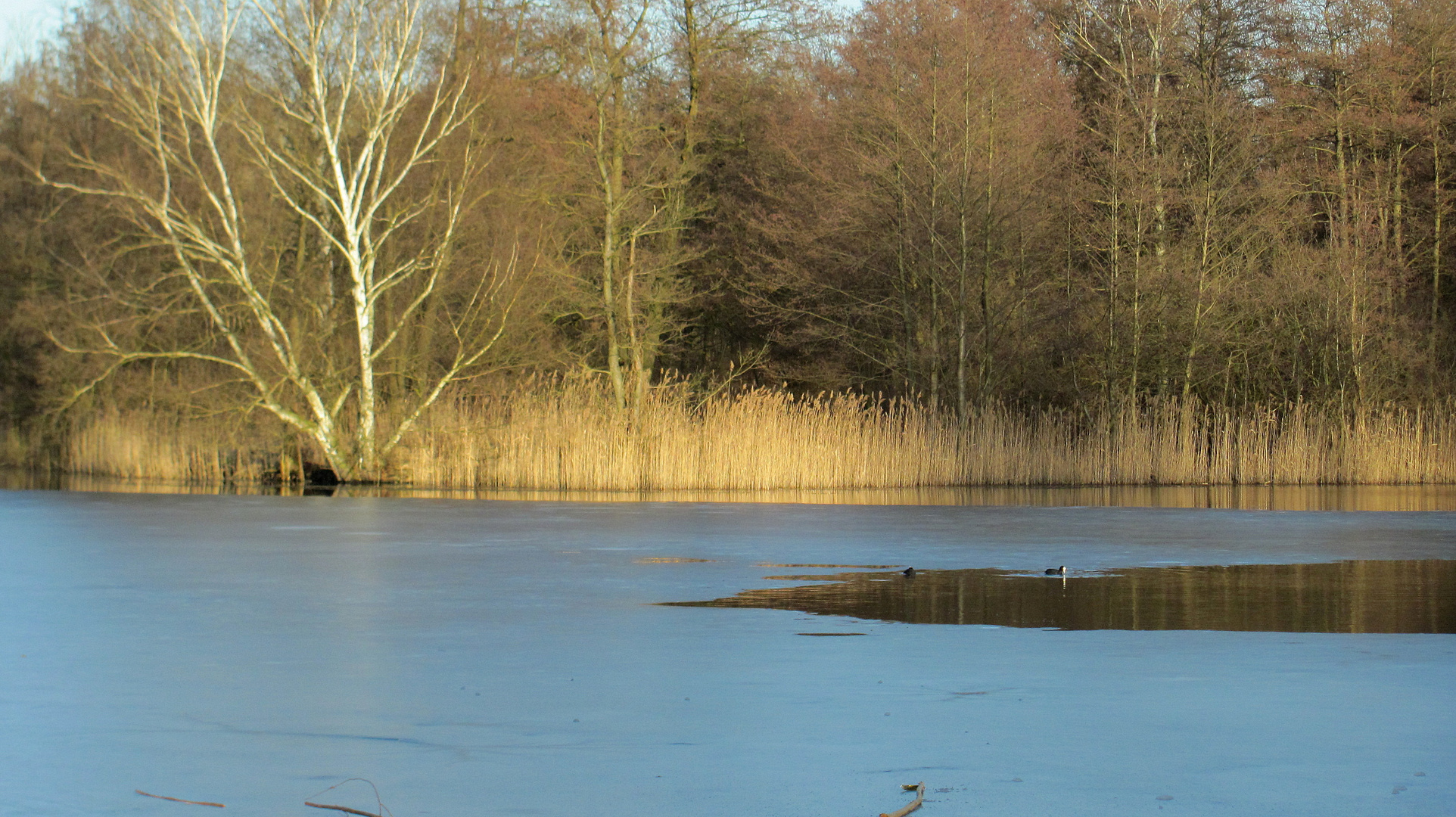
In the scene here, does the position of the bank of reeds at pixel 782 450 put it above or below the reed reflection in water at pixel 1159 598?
above

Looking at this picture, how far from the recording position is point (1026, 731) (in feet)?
13.2

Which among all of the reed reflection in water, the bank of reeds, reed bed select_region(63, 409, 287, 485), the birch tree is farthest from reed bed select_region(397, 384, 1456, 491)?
the reed reflection in water

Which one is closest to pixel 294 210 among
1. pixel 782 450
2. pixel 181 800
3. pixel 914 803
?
pixel 782 450

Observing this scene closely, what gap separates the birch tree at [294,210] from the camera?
58.5 ft

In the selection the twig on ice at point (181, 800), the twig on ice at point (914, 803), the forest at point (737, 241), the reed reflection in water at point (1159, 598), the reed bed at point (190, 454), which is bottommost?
the twig on ice at point (181, 800)

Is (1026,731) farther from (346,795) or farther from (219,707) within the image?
(219,707)

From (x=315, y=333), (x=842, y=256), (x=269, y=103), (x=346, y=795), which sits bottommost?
(x=346, y=795)

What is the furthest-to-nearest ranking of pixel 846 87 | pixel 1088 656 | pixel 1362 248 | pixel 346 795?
pixel 846 87, pixel 1362 248, pixel 1088 656, pixel 346 795

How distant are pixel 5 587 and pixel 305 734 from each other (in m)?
3.92

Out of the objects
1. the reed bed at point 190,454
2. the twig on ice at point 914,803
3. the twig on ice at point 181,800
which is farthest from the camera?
the reed bed at point 190,454

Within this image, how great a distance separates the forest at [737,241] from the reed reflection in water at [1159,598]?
882 centimetres

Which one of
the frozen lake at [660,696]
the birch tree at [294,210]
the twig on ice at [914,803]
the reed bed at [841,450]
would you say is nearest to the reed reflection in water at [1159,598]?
the frozen lake at [660,696]

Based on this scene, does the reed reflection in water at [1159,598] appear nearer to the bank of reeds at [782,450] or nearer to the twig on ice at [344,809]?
the twig on ice at [344,809]

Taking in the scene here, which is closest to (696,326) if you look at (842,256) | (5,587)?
(842,256)
